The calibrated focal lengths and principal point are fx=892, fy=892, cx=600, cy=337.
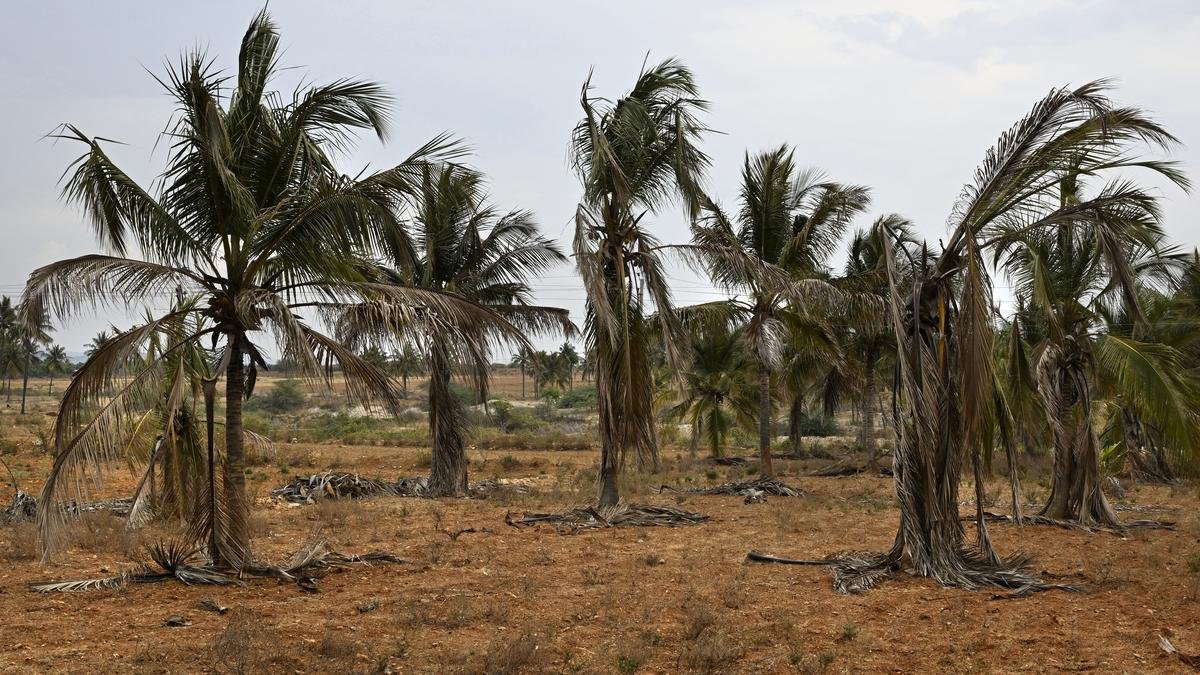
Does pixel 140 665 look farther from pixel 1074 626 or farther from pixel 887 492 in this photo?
pixel 887 492

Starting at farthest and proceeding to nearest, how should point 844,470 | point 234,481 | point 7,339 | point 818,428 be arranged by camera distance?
point 7,339
point 818,428
point 844,470
point 234,481

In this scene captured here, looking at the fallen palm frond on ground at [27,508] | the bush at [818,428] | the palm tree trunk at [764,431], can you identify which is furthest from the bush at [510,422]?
the fallen palm frond on ground at [27,508]

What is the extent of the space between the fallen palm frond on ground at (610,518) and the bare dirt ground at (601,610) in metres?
0.43

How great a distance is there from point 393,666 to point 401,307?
3233 mm

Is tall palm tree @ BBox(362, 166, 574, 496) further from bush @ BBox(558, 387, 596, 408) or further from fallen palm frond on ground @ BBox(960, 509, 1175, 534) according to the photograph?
bush @ BBox(558, 387, 596, 408)

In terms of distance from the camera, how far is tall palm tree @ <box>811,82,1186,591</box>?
8391mm

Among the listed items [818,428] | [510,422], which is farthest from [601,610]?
[818,428]

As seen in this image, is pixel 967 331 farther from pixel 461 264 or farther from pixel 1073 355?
pixel 461 264

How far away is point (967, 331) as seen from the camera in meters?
8.47

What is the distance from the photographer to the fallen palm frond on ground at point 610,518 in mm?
13320

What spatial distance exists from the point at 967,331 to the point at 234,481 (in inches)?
286

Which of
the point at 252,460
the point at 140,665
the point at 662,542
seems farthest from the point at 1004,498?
the point at 252,460

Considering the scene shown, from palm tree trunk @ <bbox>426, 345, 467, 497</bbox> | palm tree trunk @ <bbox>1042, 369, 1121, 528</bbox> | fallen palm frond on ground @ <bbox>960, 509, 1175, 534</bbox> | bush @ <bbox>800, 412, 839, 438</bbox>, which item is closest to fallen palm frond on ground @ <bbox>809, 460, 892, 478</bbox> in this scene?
fallen palm frond on ground @ <bbox>960, 509, 1175, 534</bbox>

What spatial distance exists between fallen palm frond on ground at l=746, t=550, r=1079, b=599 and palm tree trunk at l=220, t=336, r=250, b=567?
18.7ft
